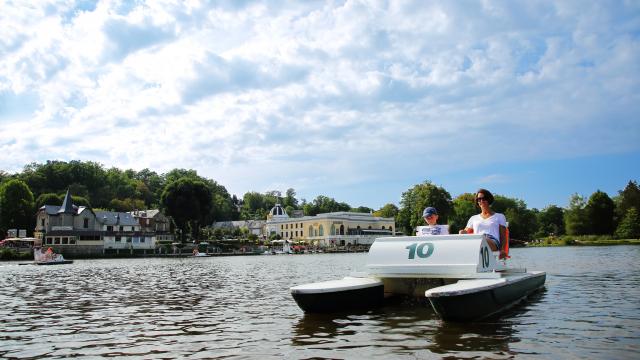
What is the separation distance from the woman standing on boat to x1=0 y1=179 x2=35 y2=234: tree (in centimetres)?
10769

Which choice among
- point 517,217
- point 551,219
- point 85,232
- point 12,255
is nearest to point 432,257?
point 12,255

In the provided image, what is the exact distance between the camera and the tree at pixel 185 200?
105 metres

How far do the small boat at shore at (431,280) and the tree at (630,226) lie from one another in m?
108

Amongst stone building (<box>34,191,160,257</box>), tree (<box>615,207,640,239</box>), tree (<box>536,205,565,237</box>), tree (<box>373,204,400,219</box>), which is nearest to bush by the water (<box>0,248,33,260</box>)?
stone building (<box>34,191,160,257</box>)

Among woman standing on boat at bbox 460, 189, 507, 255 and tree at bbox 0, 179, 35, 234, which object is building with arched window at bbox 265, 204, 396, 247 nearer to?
tree at bbox 0, 179, 35, 234

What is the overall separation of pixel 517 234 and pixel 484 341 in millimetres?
132118

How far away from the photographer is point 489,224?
1423cm

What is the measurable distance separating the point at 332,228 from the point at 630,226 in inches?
3054

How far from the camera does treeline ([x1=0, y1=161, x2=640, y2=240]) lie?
10475 cm

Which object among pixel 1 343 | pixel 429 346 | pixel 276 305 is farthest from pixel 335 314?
pixel 1 343

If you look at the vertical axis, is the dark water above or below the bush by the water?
above

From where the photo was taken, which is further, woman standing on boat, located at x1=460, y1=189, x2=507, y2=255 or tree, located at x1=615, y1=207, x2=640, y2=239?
tree, located at x1=615, y1=207, x2=640, y2=239

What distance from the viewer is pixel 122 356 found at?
28.8 ft

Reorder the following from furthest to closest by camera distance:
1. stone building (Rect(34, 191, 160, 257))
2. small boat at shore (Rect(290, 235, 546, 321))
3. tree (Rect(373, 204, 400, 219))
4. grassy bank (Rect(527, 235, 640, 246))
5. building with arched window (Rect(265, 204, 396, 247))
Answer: tree (Rect(373, 204, 400, 219))
building with arched window (Rect(265, 204, 396, 247))
grassy bank (Rect(527, 235, 640, 246))
stone building (Rect(34, 191, 160, 257))
small boat at shore (Rect(290, 235, 546, 321))
